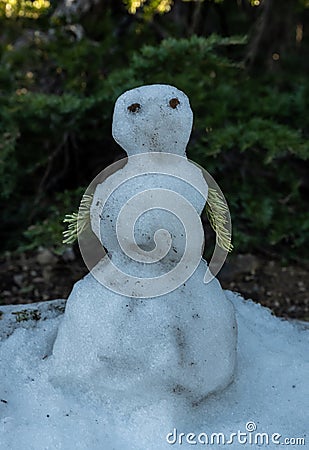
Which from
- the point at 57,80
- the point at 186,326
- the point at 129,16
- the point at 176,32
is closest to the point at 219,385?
the point at 186,326

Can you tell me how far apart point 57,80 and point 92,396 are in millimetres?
1859

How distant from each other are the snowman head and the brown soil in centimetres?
123

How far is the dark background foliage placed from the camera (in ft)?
7.53

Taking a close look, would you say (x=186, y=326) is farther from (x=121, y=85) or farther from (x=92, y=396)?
(x=121, y=85)

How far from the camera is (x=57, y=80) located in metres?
2.86

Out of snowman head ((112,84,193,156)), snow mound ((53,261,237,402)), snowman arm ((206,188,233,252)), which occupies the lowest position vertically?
snow mound ((53,261,237,402))

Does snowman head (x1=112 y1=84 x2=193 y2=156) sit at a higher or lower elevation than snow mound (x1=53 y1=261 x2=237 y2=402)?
higher

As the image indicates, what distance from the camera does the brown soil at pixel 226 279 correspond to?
2469 millimetres

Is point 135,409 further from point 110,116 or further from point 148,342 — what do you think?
point 110,116

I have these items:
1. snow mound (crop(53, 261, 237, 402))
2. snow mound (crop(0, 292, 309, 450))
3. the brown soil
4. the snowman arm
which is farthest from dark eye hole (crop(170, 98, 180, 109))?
the brown soil

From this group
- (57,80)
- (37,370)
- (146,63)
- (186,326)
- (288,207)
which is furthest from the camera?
(57,80)
